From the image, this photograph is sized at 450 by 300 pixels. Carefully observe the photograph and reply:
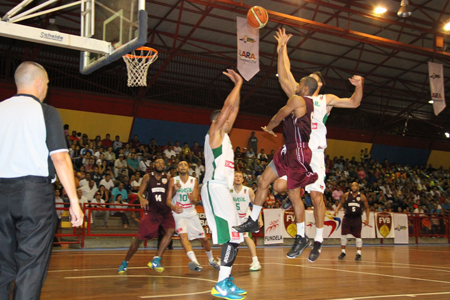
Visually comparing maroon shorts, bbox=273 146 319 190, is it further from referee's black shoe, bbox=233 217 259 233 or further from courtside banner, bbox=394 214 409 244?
courtside banner, bbox=394 214 409 244

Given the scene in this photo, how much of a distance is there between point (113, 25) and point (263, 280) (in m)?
5.05

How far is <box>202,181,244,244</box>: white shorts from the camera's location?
20.1 ft

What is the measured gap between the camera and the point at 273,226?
15.6 m

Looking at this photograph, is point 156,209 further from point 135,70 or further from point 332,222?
point 332,222

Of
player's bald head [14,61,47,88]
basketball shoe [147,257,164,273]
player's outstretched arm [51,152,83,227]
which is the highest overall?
player's bald head [14,61,47,88]

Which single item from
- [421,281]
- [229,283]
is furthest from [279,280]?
[421,281]

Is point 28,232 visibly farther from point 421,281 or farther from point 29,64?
point 421,281

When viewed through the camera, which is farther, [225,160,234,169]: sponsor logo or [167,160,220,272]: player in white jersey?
[167,160,220,272]: player in white jersey

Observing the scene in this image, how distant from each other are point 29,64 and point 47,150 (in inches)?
30.5

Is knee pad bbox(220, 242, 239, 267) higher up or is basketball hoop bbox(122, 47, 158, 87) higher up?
basketball hoop bbox(122, 47, 158, 87)

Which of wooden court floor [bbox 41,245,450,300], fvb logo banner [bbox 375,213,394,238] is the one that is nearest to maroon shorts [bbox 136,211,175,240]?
wooden court floor [bbox 41,245,450,300]

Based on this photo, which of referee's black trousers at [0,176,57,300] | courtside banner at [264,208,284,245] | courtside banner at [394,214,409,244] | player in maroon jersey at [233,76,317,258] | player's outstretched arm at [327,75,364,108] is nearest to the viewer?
referee's black trousers at [0,176,57,300]

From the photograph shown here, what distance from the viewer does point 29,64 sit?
12.3ft

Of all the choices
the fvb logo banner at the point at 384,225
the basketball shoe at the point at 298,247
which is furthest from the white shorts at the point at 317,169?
the fvb logo banner at the point at 384,225
